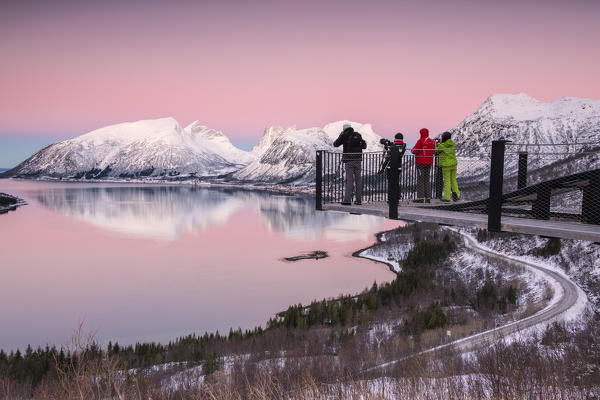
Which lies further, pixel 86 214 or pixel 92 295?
pixel 86 214

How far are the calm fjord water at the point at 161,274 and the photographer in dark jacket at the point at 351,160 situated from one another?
85.6 feet

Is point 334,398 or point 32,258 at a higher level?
point 334,398

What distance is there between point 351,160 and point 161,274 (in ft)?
158

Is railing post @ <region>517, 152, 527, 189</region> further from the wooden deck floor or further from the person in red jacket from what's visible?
the person in red jacket

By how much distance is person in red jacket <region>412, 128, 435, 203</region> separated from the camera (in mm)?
13898

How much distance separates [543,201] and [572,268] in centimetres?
1616

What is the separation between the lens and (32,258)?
65.2 metres

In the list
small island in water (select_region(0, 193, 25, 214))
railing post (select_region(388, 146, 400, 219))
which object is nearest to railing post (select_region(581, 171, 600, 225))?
railing post (select_region(388, 146, 400, 219))

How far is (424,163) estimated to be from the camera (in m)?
13.9

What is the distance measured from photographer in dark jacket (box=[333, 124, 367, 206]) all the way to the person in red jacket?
203cm

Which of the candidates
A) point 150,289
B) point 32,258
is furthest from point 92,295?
point 32,258

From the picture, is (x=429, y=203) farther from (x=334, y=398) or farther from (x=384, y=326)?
(x=384, y=326)

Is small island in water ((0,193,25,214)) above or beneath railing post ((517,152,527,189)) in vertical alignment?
beneath

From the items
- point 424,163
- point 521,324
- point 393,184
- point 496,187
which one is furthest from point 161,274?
point 496,187
